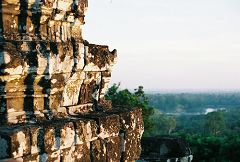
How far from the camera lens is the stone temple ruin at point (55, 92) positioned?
3.06 m

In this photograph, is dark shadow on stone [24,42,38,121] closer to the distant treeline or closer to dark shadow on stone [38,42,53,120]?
dark shadow on stone [38,42,53,120]

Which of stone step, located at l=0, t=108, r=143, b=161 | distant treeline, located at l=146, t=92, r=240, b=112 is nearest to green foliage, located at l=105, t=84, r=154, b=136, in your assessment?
stone step, located at l=0, t=108, r=143, b=161

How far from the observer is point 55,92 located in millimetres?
3555

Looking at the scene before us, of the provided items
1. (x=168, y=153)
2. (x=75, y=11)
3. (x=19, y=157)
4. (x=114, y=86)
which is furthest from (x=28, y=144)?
(x=114, y=86)

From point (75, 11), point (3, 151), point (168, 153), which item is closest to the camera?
point (3, 151)

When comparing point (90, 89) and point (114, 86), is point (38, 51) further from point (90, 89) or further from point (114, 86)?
point (114, 86)

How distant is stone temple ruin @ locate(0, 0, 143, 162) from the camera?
3.06 meters

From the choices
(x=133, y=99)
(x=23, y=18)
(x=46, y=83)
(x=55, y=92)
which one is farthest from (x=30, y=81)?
(x=133, y=99)

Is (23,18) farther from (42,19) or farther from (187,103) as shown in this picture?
(187,103)

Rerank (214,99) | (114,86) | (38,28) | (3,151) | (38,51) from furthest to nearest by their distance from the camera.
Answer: (214,99) → (114,86) → (38,28) → (38,51) → (3,151)

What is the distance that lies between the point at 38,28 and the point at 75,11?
537mm

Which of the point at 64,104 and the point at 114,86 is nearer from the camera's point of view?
the point at 64,104

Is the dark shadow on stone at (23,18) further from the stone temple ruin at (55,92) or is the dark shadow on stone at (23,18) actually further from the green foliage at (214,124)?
the green foliage at (214,124)

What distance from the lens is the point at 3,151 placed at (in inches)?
108
